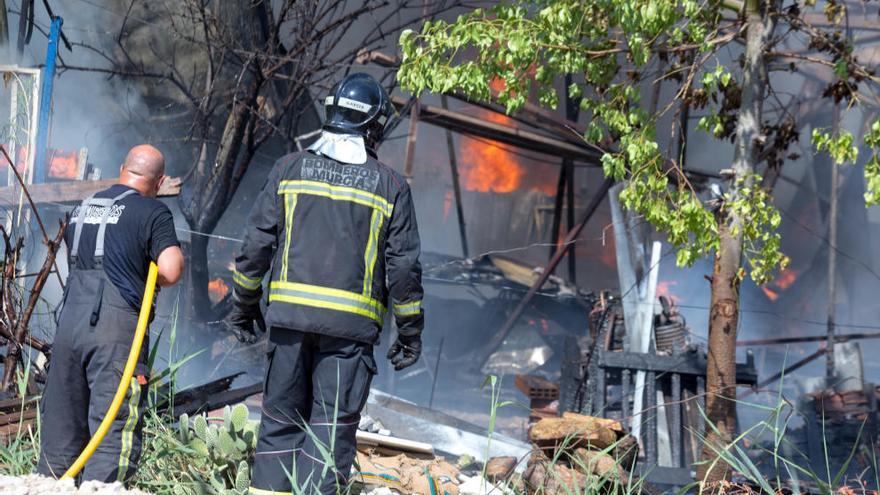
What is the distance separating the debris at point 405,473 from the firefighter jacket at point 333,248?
1.18 m

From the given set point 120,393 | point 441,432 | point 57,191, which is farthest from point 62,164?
point 120,393

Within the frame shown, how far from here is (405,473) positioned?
5.74 metres

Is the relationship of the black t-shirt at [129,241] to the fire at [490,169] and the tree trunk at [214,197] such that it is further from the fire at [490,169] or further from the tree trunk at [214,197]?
the fire at [490,169]

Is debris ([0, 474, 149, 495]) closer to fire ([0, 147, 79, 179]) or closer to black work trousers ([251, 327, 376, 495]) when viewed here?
black work trousers ([251, 327, 376, 495])

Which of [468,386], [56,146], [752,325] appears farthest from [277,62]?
[752,325]

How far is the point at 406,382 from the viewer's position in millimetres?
13469

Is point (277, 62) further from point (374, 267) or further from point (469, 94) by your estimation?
point (374, 267)

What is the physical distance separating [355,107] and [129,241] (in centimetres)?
124

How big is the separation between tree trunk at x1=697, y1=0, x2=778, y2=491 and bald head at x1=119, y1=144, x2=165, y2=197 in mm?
3977

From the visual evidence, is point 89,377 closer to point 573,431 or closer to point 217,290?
point 573,431

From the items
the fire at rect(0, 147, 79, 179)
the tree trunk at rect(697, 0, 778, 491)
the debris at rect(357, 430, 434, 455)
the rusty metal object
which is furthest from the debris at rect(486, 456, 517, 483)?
the fire at rect(0, 147, 79, 179)

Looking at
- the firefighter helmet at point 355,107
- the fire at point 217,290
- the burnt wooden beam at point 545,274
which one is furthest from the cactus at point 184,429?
the fire at point 217,290

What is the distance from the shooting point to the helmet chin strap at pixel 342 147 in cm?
407

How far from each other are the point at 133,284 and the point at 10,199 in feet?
14.3
